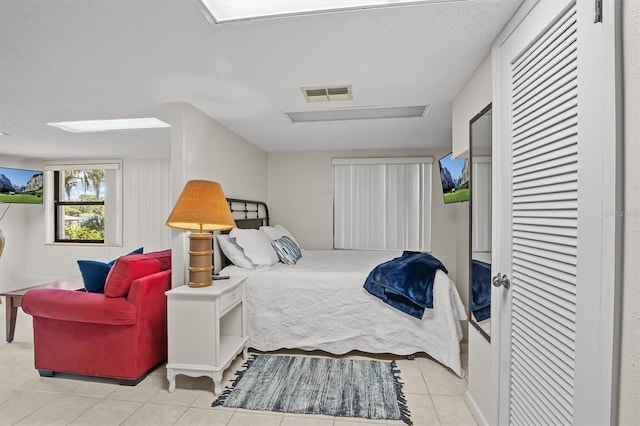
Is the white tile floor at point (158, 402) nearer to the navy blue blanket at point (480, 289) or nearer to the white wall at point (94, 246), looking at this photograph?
the navy blue blanket at point (480, 289)

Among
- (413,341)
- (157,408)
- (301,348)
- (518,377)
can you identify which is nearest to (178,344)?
(157,408)

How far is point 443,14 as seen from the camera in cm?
151

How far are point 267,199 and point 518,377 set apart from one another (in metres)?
4.24

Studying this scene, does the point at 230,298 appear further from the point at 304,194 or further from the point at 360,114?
the point at 304,194

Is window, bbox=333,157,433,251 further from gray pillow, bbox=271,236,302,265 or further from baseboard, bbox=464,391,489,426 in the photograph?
baseboard, bbox=464,391,489,426

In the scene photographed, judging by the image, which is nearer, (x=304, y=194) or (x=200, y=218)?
(x=200, y=218)

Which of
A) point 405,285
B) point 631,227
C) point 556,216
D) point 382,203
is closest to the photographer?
point 631,227

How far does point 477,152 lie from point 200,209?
193 cm

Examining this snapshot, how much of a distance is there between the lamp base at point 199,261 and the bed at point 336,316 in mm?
582

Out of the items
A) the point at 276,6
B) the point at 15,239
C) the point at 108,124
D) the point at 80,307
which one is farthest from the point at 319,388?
the point at 15,239

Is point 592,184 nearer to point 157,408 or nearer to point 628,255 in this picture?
point 628,255

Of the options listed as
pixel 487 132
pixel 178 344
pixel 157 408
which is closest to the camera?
pixel 487 132

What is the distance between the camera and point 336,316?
2.88m

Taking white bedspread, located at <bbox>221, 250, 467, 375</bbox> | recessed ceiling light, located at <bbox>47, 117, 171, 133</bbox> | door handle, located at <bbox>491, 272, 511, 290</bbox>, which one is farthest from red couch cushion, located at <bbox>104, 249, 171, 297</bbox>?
door handle, located at <bbox>491, 272, 511, 290</bbox>
